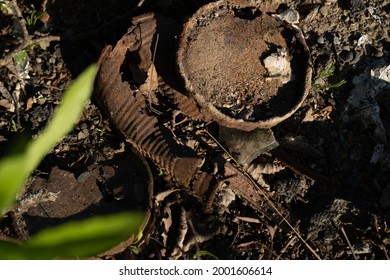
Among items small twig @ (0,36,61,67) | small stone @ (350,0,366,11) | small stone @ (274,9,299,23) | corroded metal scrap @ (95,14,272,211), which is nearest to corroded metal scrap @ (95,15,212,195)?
corroded metal scrap @ (95,14,272,211)

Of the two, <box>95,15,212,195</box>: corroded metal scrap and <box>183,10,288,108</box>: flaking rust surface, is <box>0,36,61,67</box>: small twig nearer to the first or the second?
<box>95,15,212,195</box>: corroded metal scrap

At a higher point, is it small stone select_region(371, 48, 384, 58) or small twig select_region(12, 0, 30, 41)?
small twig select_region(12, 0, 30, 41)

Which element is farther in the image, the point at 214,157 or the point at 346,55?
the point at 346,55

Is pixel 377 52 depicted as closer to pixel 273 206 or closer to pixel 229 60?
pixel 229 60

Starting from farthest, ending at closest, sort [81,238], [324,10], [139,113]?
[324,10] < [139,113] < [81,238]

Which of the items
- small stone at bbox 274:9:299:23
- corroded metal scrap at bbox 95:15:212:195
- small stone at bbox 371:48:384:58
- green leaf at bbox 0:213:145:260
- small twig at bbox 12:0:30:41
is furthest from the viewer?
small stone at bbox 371:48:384:58

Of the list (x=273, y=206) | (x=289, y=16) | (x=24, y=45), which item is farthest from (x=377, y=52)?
(x=24, y=45)
